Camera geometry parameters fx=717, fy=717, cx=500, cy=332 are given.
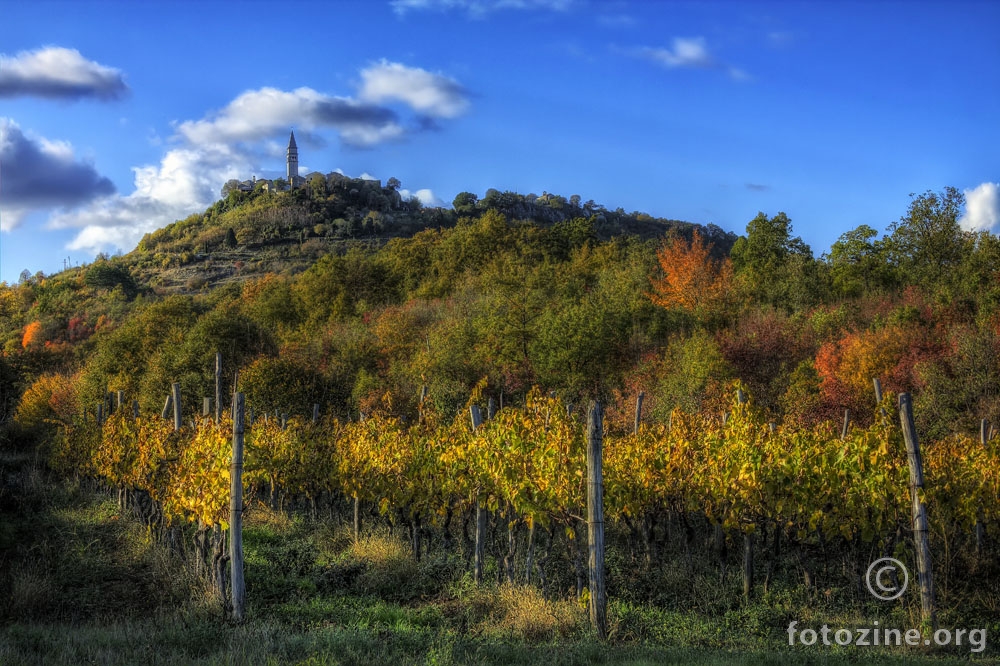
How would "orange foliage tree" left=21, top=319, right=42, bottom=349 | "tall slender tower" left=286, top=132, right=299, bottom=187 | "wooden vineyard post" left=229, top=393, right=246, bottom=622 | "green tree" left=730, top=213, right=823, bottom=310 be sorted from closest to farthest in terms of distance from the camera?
"wooden vineyard post" left=229, top=393, right=246, bottom=622, "green tree" left=730, top=213, right=823, bottom=310, "orange foliage tree" left=21, top=319, right=42, bottom=349, "tall slender tower" left=286, top=132, right=299, bottom=187

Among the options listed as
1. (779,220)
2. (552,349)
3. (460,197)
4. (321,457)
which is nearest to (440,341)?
(552,349)

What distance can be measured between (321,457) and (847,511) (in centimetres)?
773

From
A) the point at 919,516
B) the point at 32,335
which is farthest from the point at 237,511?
the point at 32,335

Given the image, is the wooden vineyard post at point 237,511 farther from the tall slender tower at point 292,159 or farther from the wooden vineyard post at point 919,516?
the tall slender tower at point 292,159

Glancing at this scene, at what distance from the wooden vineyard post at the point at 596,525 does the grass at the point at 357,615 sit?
202mm

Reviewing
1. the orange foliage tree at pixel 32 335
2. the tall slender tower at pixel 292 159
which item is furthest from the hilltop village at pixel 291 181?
the orange foliage tree at pixel 32 335

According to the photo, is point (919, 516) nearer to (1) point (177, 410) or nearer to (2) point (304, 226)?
(1) point (177, 410)

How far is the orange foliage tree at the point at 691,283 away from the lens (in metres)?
35.9

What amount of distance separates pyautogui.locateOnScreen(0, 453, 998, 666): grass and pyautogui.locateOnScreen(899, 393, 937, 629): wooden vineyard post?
0.47 meters

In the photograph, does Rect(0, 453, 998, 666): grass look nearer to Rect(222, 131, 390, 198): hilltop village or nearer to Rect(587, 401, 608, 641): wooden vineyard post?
Rect(587, 401, 608, 641): wooden vineyard post

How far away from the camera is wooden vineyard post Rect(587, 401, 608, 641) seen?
6109mm

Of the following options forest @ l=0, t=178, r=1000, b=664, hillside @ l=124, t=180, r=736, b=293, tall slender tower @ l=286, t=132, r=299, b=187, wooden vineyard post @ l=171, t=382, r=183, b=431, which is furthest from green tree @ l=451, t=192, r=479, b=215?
wooden vineyard post @ l=171, t=382, r=183, b=431

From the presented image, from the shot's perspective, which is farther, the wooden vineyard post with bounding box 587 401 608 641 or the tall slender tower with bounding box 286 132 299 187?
the tall slender tower with bounding box 286 132 299 187

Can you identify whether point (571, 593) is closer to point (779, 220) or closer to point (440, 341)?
point (440, 341)
